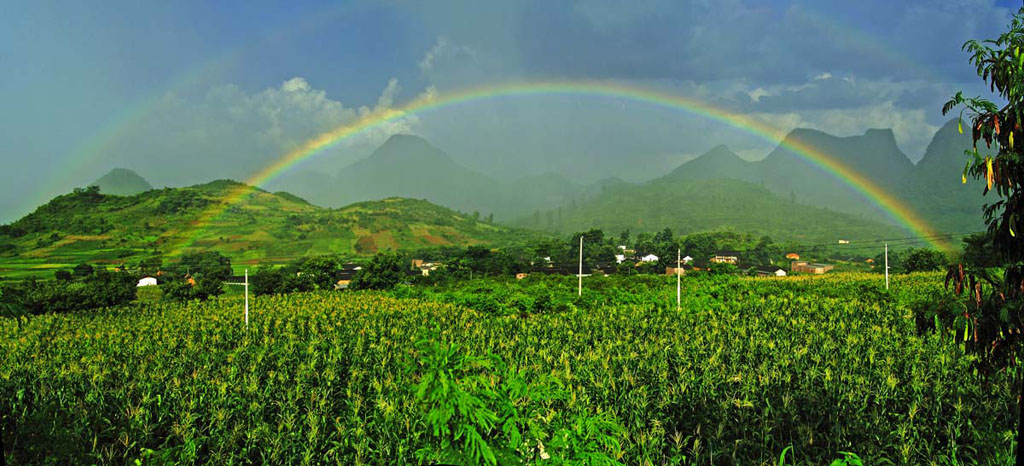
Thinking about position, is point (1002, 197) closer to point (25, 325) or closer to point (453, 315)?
point (453, 315)

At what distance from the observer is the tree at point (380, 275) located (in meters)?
37.4

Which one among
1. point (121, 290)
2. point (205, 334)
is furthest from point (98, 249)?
point (205, 334)

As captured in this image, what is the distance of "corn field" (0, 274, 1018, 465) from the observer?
A: 11.7 feet

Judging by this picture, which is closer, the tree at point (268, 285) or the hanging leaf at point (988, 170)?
the hanging leaf at point (988, 170)

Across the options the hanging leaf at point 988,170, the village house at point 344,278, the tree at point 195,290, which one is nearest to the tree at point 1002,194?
the hanging leaf at point 988,170

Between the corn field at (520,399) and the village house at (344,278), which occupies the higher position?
the corn field at (520,399)

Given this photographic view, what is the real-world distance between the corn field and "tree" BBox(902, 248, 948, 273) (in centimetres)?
4062

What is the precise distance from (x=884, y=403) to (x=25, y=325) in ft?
83.2

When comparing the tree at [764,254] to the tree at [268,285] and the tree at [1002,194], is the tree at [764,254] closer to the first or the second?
the tree at [268,285]

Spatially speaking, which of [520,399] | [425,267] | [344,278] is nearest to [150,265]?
[344,278]

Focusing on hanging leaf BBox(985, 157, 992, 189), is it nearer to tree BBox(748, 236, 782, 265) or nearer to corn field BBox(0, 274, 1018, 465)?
corn field BBox(0, 274, 1018, 465)

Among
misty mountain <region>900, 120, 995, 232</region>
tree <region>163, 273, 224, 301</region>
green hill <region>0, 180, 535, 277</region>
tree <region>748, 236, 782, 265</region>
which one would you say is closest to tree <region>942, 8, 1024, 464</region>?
tree <region>163, 273, 224, 301</region>

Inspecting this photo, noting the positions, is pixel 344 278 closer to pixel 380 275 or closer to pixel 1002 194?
pixel 380 275

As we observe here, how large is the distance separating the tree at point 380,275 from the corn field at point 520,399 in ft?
72.1
